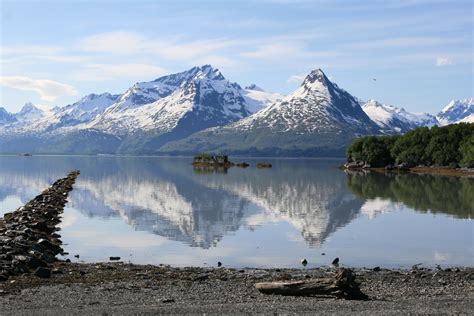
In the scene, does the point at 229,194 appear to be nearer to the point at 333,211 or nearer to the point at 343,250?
the point at 333,211

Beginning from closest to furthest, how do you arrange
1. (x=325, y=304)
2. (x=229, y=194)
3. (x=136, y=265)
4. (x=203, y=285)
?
(x=325, y=304) → (x=203, y=285) → (x=136, y=265) → (x=229, y=194)

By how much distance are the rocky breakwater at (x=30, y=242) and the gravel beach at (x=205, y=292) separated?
1.00 m

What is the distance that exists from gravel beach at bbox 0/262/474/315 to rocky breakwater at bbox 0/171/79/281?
1000mm

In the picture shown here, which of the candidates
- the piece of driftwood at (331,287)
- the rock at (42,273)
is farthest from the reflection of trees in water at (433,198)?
the rock at (42,273)

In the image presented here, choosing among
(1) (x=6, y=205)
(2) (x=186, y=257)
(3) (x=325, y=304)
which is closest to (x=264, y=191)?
(1) (x=6, y=205)

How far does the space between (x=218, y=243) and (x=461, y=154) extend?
163642 mm

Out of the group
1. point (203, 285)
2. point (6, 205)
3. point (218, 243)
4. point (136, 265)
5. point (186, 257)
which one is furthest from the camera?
point (6, 205)

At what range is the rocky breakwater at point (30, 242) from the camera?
3288cm

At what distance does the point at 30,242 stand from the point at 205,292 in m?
17.5

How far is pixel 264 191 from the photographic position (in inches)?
4193

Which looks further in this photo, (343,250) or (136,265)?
(343,250)

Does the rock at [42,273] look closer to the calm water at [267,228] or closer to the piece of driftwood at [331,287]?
the calm water at [267,228]

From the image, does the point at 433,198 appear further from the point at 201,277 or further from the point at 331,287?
the point at 331,287

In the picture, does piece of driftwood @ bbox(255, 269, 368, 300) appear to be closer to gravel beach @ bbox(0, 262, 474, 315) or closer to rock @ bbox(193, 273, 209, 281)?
gravel beach @ bbox(0, 262, 474, 315)
